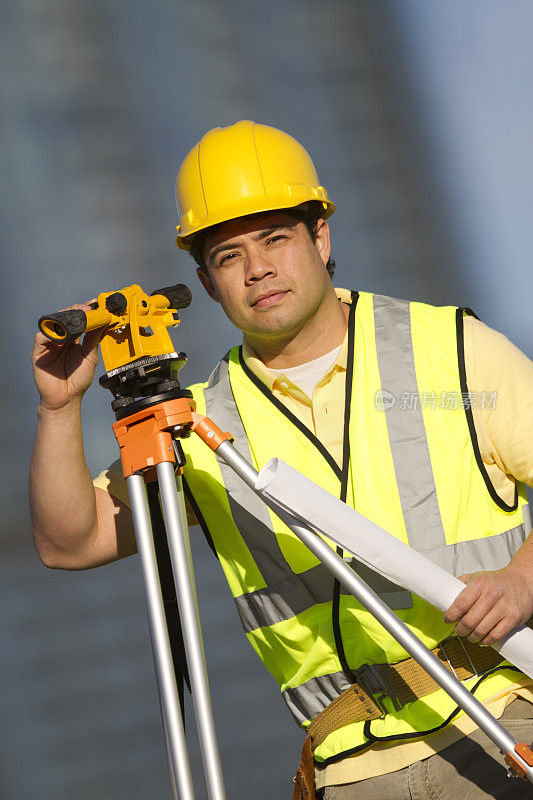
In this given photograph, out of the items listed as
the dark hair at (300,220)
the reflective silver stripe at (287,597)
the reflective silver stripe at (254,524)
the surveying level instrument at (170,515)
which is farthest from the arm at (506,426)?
the dark hair at (300,220)

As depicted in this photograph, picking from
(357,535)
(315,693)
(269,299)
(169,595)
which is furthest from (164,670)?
(269,299)

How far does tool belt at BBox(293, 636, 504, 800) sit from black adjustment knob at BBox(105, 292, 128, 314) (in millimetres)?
945

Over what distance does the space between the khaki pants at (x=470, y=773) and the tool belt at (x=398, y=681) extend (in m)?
0.12

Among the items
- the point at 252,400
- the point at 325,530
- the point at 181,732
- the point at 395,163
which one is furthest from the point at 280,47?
the point at 181,732

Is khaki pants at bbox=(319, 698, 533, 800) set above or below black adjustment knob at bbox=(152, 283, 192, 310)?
below

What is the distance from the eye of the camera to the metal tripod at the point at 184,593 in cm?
161

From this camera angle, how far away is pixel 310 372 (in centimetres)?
230

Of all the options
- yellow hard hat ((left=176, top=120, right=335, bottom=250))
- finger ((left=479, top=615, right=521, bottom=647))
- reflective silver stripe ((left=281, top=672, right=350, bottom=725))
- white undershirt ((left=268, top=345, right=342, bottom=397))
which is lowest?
reflective silver stripe ((left=281, top=672, right=350, bottom=725))

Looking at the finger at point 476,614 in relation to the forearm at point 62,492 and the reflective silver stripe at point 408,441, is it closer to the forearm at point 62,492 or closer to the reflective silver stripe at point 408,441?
the reflective silver stripe at point 408,441

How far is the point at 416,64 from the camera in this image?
4.75 metres

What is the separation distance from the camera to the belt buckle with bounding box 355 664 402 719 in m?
1.92

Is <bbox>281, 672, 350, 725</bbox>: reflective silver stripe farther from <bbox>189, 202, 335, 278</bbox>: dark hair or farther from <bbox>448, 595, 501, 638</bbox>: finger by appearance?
<bbox>189, 202, 335, 278</bbox>: dark hair

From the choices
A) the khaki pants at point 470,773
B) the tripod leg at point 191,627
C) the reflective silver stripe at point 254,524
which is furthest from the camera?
the reflective silver stripe at point 254,524

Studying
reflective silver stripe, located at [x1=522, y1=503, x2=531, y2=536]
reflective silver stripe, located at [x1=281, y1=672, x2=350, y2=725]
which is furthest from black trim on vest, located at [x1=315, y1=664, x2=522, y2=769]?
reflective silver stripe, located at [x1=522, y1=503, x2=531, y2=536]
